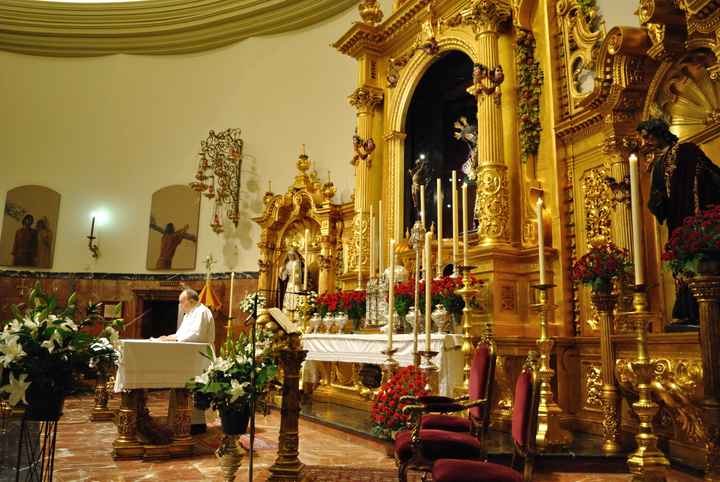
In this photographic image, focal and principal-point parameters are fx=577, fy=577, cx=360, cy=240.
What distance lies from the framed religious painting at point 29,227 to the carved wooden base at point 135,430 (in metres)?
9.59

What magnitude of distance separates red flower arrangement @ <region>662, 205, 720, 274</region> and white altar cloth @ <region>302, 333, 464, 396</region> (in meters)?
2.10

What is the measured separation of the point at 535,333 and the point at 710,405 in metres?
3.09

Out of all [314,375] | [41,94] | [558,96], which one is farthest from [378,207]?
[41,94]

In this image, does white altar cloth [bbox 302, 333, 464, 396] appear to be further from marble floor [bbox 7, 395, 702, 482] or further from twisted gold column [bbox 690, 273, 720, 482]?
twisted gold column [bbox 690, 273, 720, 482]

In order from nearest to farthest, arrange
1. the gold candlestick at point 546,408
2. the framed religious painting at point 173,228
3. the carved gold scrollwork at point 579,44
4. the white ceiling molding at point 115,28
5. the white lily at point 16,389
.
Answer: the white lily at point 16,389, the gold candlestick at point 546,408, the carved gold scrollwork at point 579,44, the framed religious painting at point 173,228, the white ceiling molding at point 115,28

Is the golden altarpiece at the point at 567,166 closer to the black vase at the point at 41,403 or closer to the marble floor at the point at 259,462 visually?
the marble floor at the point at 259,462

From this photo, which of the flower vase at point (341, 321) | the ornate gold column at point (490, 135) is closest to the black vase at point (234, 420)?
the ornate gold column at point (490, 135)

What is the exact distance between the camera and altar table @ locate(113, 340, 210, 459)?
489 cm

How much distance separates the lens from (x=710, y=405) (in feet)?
11.3

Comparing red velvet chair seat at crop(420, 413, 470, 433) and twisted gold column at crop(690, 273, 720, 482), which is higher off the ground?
twisted gold column at crop(690, 273, 720, 482)

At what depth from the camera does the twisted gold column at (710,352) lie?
341 cm

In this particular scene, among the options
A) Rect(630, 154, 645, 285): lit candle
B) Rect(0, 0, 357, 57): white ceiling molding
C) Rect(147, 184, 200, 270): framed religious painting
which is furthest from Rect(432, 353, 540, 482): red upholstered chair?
Rect(0, 0, 357, 57): white ceiling molding

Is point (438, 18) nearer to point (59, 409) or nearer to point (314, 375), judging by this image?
point (314, 375)

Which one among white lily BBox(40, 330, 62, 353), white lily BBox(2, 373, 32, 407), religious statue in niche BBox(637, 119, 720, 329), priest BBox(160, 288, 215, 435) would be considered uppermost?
religious statue in niche BBox(637, 119, 720, 329)
